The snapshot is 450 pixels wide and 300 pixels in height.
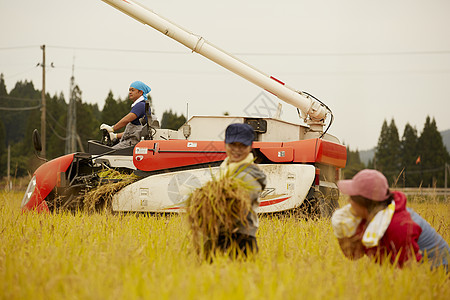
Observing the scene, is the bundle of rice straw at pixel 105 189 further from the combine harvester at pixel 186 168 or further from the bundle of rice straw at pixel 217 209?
the bundle of rice straw at pixel 217 209

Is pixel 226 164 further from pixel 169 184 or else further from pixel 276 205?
pixel 169 184

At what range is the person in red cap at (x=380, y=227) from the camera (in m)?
3.37

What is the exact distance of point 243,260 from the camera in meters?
3.50

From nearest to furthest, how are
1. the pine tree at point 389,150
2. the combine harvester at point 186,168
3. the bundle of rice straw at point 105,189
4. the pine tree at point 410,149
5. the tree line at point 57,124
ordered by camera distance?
the combine harvester at point 186,168 < the bundle of rice straw at point 105,189 < the tree line at point 57,124 < the pine tree at point 410,149 < the pine tree at point 389,150

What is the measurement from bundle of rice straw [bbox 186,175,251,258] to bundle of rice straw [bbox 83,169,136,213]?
12.2 ft

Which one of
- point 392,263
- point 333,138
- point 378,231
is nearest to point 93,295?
point 378,231

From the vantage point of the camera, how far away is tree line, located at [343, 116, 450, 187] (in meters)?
56.5

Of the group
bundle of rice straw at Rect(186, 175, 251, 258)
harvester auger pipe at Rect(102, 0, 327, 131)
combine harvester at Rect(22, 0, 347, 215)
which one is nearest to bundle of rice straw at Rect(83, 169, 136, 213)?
combine harvester at Rect(22, 0, 347, 215)

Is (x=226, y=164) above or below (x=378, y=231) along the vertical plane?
above

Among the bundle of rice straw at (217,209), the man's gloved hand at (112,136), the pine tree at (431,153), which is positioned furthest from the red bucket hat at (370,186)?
the pine tree at (431,153)

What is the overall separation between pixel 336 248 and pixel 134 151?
3.68 metres

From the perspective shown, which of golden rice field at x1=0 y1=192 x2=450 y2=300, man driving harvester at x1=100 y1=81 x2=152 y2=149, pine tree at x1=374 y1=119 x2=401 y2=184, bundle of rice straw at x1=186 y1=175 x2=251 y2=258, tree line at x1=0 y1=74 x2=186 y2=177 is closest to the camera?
golden rice field at x1=0 y1=192 x2=450 y2=300

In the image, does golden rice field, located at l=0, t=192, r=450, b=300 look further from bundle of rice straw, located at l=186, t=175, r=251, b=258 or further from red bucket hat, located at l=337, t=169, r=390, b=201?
red bucket hat, located at l=337, t=169, r=390, b=201

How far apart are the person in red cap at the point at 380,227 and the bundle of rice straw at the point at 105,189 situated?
4234 mm
